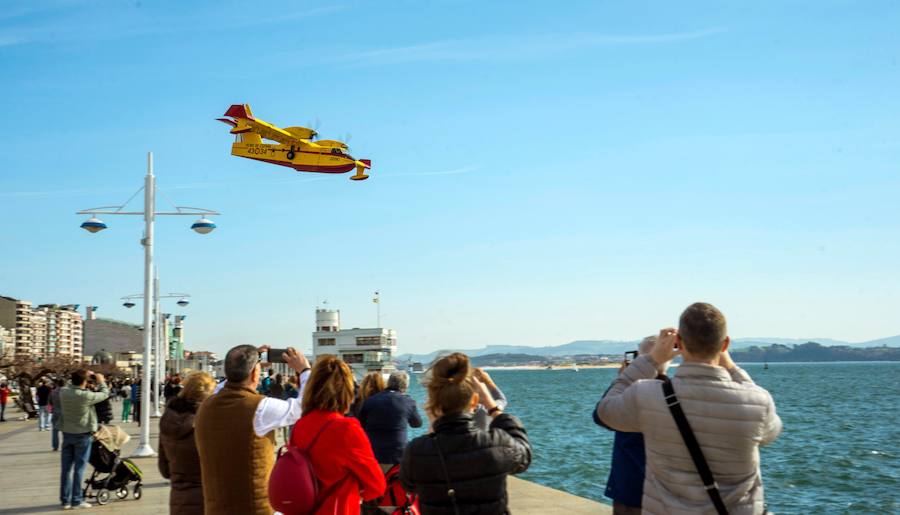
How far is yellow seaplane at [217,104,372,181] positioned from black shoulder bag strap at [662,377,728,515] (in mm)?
23819

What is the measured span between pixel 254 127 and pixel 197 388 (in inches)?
838

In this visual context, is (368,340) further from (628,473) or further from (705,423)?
(705,423)

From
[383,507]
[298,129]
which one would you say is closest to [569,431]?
[298,129]

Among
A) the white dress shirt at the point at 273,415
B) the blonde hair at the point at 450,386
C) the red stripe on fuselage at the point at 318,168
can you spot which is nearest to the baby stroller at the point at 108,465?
the white dress shirt at the point at 273,415

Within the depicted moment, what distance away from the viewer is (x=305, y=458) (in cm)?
468

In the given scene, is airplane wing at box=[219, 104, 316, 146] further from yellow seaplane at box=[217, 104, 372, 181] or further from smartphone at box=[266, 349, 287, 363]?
smartphone at box=[266, 349, 287, 363]

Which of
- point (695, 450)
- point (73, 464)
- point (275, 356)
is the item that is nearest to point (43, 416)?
point (73, 464)

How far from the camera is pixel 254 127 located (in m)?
27.0

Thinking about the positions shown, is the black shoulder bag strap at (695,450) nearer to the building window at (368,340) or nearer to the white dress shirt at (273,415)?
the white dress shirt at (273,415)

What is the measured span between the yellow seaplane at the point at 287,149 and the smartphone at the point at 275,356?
67.9 ft

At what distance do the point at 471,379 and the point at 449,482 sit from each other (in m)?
0.54

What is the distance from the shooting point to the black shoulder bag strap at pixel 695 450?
3.81 metres

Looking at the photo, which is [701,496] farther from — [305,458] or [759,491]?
[305,458]

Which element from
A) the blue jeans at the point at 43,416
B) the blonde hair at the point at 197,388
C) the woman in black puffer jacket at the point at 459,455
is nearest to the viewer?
the woman in black puffer jacket at the point at 459,455
